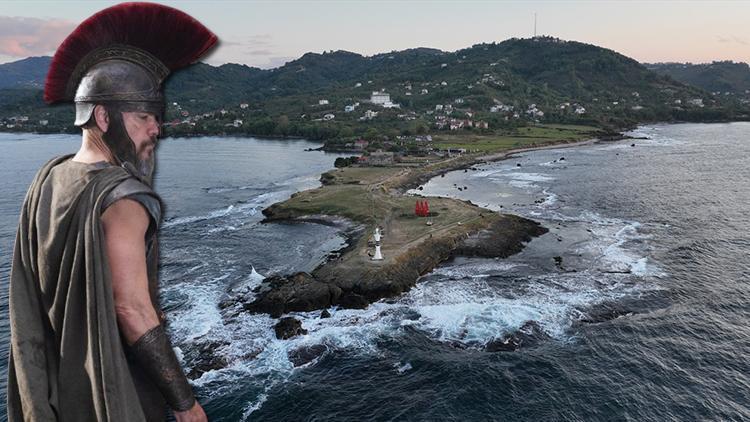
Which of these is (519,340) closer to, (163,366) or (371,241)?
(371,241)

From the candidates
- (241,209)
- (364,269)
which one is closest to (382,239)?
(364,269)

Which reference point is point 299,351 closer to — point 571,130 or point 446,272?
point 446,272

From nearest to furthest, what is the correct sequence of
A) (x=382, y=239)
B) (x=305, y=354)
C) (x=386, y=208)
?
(x=305, y=354)
(x=382, y=239)
(x=386, y=208)

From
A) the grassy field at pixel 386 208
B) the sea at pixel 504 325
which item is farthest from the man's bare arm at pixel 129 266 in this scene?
the grassy field at pixel 386 208

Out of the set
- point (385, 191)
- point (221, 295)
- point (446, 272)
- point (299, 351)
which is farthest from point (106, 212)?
point (385, 191)

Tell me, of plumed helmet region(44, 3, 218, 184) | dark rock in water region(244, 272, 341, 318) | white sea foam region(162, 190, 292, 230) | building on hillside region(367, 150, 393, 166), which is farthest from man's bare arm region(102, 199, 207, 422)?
building on hillside region(367, 150, 393, 166)

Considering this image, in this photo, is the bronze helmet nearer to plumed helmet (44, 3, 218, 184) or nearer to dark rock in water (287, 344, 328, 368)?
plumed helmet (44, 3, 218, 184)
